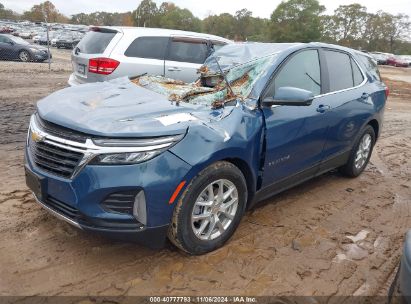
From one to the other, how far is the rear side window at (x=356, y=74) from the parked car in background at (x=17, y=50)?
61.5ft

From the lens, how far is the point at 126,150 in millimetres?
2648

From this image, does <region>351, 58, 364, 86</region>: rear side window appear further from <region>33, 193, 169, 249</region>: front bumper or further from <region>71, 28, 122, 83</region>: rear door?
<region>71, 28, 122, 83</region>: rear door

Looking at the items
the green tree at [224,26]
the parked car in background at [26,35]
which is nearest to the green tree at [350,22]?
the green tree at [224,26]

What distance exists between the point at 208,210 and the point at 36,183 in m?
1.32

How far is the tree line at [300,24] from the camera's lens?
237ft

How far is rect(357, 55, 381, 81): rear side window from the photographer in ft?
17.0

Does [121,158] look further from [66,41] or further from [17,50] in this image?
[66,41]

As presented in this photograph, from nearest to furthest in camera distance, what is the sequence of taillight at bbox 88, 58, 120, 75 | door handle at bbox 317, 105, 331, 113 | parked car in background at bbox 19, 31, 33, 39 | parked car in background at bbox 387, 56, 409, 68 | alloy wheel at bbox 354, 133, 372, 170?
door handle at bbox 317, 105, 331, 113 → alloy wheel at bbox 354, 133, 372, 170 → taillight at bbox 88, 58, 120, 75 → parked car in background at bbox 19, 31, 33, 39 → parked car in background at bbox 387, 56, 409, 68

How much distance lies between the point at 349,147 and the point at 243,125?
2.18 m

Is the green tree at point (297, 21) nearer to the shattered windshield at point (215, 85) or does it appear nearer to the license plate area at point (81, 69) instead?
the license plate area at point (81, 69)

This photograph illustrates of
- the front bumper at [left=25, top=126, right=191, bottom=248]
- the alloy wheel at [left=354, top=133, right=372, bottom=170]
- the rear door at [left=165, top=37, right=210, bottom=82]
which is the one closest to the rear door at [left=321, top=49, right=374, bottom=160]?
the alloy wheel at [left=354, top=133, right=372, bottom=170]

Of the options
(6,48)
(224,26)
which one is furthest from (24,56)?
(224,26)

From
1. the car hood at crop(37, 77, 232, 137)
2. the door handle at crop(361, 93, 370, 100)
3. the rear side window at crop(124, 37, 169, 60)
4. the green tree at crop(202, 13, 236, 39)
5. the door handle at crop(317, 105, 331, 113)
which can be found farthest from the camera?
the green tree at crop(202, 13, 236, 39)

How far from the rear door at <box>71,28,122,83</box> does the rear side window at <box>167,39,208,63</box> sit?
1.06m
